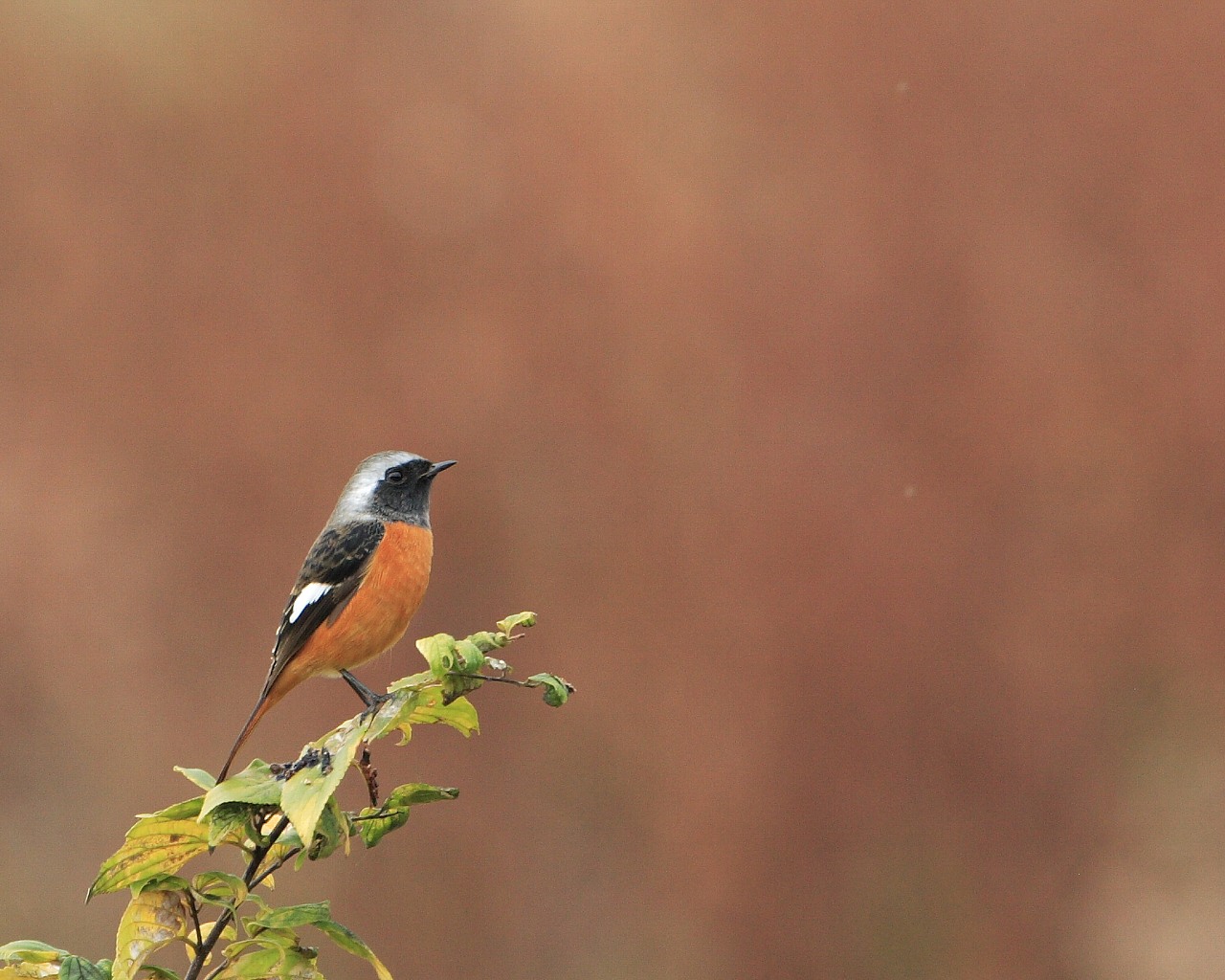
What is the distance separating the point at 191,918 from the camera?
1256 millimetres

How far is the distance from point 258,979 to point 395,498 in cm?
123

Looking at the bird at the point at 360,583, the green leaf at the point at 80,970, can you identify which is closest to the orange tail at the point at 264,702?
the bird at the point at 360,583

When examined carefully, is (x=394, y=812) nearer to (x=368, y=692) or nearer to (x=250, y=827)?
(x=250, y=827)

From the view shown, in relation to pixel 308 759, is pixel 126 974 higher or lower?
lower

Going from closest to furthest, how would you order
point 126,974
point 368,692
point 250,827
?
point 126,974, point 250,827, point 368,692

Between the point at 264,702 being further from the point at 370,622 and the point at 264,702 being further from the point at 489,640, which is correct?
the point at 489,640

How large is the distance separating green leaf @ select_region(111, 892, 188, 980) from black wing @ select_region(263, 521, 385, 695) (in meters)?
0.88

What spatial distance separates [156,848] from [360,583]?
0.96 metres

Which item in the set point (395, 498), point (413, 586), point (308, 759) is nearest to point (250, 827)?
point (308, 759)

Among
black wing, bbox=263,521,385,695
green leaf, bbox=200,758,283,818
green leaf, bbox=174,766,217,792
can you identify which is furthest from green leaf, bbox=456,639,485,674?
black wing, bbox=263,521,385,695

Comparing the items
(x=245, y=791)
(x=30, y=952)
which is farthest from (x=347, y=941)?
(x=30, y=952)

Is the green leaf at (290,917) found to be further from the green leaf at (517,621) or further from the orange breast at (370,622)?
the orange breast at (370,622)

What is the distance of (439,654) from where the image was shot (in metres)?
1.09

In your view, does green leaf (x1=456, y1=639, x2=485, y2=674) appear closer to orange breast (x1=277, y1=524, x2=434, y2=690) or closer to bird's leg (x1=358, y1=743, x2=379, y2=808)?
bird's leg (x1=358, y1=743, x2=379, y2=808)
